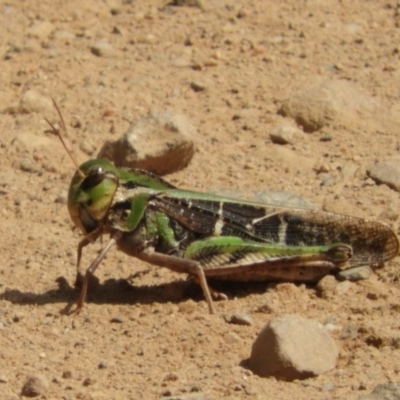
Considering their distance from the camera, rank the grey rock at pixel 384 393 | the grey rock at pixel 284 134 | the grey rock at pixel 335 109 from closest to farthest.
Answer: the grey rock at pixel 384 393 < the grey rock at pixel 284 134 < the grey rock at pixel 335 109

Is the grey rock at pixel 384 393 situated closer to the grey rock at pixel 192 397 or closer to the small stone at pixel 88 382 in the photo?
the grey rock at pixel 192 397

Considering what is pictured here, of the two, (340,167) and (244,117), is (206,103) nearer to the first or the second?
(244,117)

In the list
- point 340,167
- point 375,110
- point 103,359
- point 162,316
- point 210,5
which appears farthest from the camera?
point 210,5

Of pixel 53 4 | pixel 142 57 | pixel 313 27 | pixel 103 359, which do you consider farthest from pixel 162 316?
pixel 53 4

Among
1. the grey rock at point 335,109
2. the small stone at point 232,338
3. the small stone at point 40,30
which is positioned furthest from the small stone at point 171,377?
the small stone at point 40,30

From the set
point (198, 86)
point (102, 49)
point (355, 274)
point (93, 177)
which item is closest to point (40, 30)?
point (102, 49)

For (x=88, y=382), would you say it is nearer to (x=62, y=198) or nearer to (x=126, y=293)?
(x=126, y=293)
